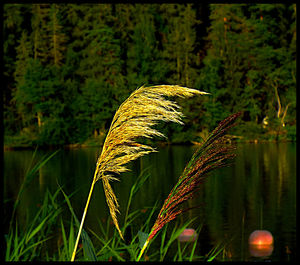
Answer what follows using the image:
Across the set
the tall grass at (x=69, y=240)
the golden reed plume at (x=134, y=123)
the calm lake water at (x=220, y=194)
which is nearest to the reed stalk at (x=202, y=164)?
the golden reed plume at (x=134, y=123)

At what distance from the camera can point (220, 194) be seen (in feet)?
62.2

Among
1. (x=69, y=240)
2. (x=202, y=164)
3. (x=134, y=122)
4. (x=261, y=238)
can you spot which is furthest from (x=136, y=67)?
(x=202, y=164)

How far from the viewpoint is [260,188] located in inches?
786

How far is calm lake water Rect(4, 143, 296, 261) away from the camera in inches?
489

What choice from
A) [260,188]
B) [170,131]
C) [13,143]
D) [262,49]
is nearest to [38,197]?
[260,188]

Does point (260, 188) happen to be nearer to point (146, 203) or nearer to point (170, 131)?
point (146, 203)

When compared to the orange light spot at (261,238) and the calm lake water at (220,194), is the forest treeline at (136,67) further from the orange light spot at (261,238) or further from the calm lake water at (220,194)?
the orange light spot at (261,238)

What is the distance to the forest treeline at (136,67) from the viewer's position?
38.1m

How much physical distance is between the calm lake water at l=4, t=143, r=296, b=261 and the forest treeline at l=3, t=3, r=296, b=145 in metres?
6.98

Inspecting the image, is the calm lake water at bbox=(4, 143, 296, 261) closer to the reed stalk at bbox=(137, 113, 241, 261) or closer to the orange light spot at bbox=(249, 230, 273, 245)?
the orange light spot at bbox=(249, 230, 273, 245)

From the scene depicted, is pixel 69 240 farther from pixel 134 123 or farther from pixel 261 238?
pixel 261 238

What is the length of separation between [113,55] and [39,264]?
3624 centimetres

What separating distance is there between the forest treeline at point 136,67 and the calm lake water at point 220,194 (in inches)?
275

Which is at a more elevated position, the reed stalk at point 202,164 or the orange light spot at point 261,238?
the reed stalk at point 202,164
